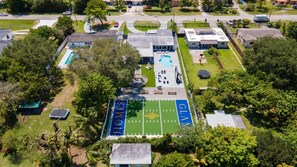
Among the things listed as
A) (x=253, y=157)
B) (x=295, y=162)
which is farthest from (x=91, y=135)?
(x=295, y=162)

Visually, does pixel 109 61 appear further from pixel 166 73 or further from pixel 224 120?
pixel 224 120

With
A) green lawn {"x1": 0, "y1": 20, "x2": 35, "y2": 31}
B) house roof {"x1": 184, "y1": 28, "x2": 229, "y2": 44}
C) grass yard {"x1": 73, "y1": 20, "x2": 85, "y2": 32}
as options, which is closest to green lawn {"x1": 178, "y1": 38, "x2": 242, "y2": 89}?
house roof {"x1": 184, "y1": 28, "x2": 229, "y2": 44}

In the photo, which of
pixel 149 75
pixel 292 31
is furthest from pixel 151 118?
pixel 292 31

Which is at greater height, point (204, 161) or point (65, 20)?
point (65, 20)

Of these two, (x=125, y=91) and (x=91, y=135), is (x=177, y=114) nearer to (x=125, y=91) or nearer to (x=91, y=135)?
(x=125, y=91)

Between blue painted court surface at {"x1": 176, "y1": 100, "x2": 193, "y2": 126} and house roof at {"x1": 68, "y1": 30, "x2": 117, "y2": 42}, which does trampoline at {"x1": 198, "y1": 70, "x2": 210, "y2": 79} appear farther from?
house roof at {"x1": 68, "y1": 30, "x2": 117, "y2": 42}

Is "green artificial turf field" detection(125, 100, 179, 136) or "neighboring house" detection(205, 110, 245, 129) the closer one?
"neighboring house" detection(205, 110, 245, 129)
